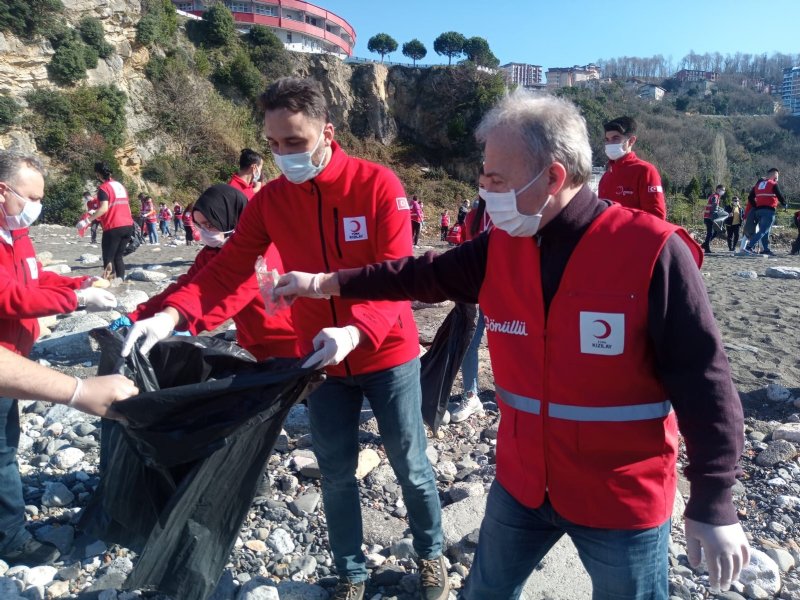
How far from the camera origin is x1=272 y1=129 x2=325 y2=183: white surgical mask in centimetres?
226

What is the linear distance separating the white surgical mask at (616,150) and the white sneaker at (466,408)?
2514mm

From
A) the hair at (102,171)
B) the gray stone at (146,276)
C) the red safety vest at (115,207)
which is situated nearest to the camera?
the red safety vest at (115,207)

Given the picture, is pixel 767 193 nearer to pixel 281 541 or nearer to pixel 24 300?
pixel 281 541

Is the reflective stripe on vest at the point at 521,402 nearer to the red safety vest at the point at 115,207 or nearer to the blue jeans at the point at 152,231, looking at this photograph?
the red safety vest at the point at 115,207

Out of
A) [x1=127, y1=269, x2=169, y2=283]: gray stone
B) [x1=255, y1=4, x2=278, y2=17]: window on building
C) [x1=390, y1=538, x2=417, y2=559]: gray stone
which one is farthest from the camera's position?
[x1=255, y1=4, x2=278, y2=17]: window on building

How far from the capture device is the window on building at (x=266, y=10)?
49059 mm

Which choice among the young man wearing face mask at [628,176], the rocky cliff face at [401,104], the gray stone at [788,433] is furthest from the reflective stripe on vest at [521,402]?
the rocky cliff face at [401,104]

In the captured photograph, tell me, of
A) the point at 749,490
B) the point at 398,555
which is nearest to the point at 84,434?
the point at 398,555

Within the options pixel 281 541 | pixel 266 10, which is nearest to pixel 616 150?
pixel 281 541

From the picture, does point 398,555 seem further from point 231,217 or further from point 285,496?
point 231,217

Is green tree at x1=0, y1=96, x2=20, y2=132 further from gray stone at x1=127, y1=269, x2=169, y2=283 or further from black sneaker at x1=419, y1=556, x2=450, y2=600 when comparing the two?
black sneaker at x1=419, y1=556, x2=450, y2=600

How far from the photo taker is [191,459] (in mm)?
2045

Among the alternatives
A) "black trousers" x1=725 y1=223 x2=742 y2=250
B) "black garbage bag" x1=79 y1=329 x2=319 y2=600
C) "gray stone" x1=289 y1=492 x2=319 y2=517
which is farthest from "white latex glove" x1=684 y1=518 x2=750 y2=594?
"black trousers" x1=725 y1=223 x2=742 y2=250

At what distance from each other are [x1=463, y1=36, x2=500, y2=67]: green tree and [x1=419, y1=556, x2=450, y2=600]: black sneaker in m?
42.7
